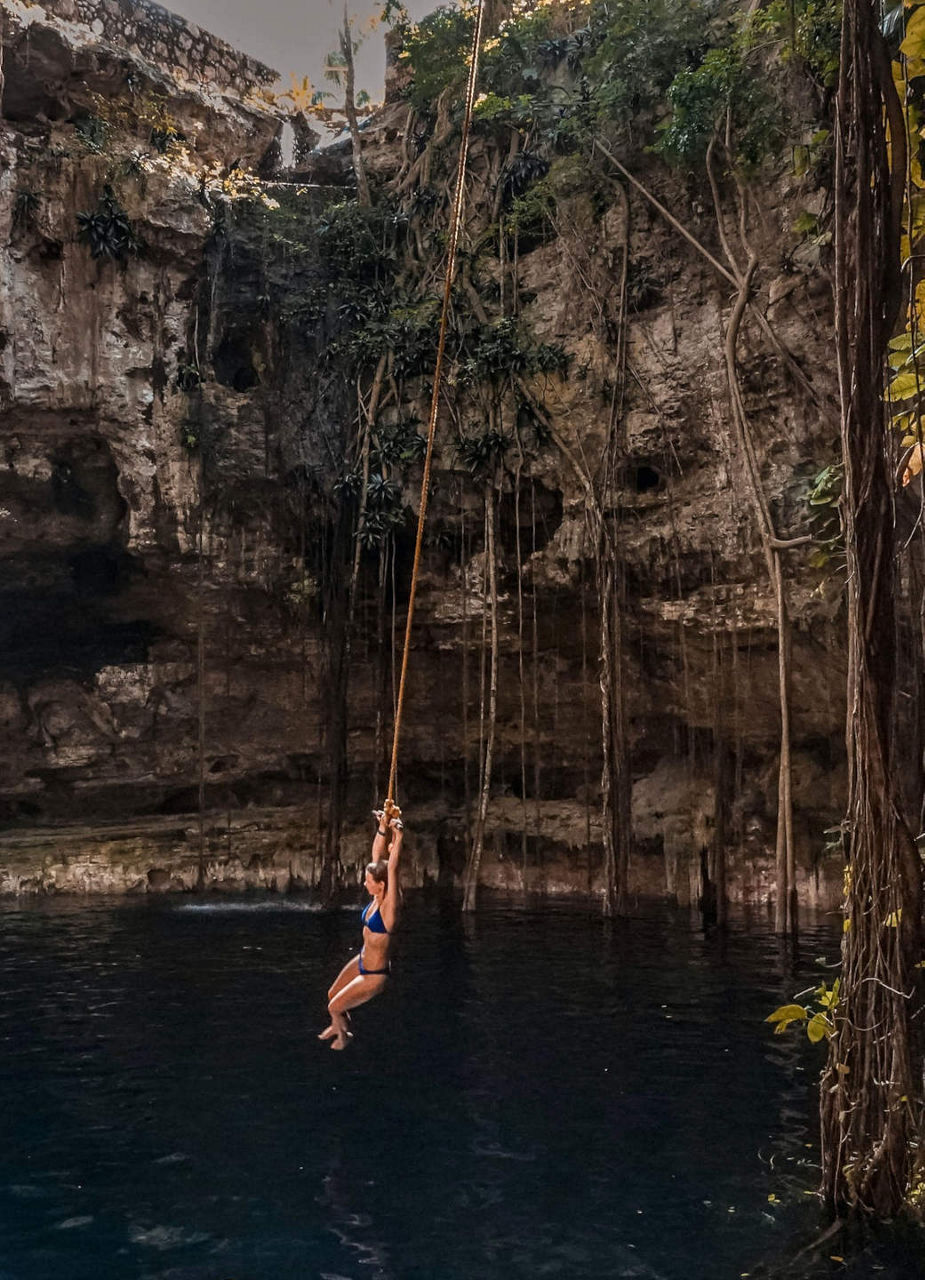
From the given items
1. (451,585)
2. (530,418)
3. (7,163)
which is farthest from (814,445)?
(7,163)

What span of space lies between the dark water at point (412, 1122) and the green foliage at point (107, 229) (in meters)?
8.46

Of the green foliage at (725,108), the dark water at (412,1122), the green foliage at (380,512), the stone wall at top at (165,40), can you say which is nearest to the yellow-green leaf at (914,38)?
the dark water at (412,1122)

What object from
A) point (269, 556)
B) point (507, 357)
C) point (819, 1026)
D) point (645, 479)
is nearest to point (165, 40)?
point (507, 357)

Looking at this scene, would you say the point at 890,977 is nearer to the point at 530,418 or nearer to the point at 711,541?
the point at 711,541

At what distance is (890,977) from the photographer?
10.6ft

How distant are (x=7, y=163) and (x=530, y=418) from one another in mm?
6882

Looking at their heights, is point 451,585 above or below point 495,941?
above

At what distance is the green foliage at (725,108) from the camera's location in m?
10.6

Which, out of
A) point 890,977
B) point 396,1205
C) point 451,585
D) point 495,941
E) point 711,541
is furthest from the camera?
point 451,585

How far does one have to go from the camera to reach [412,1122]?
4.76 m

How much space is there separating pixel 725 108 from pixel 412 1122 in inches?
406

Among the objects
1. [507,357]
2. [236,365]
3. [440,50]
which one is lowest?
[507,357]

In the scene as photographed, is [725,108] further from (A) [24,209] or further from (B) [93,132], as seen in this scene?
(A) [24,209]

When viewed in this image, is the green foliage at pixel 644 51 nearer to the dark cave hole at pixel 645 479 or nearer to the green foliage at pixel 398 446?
the dark cave hole at pixel 645 479
